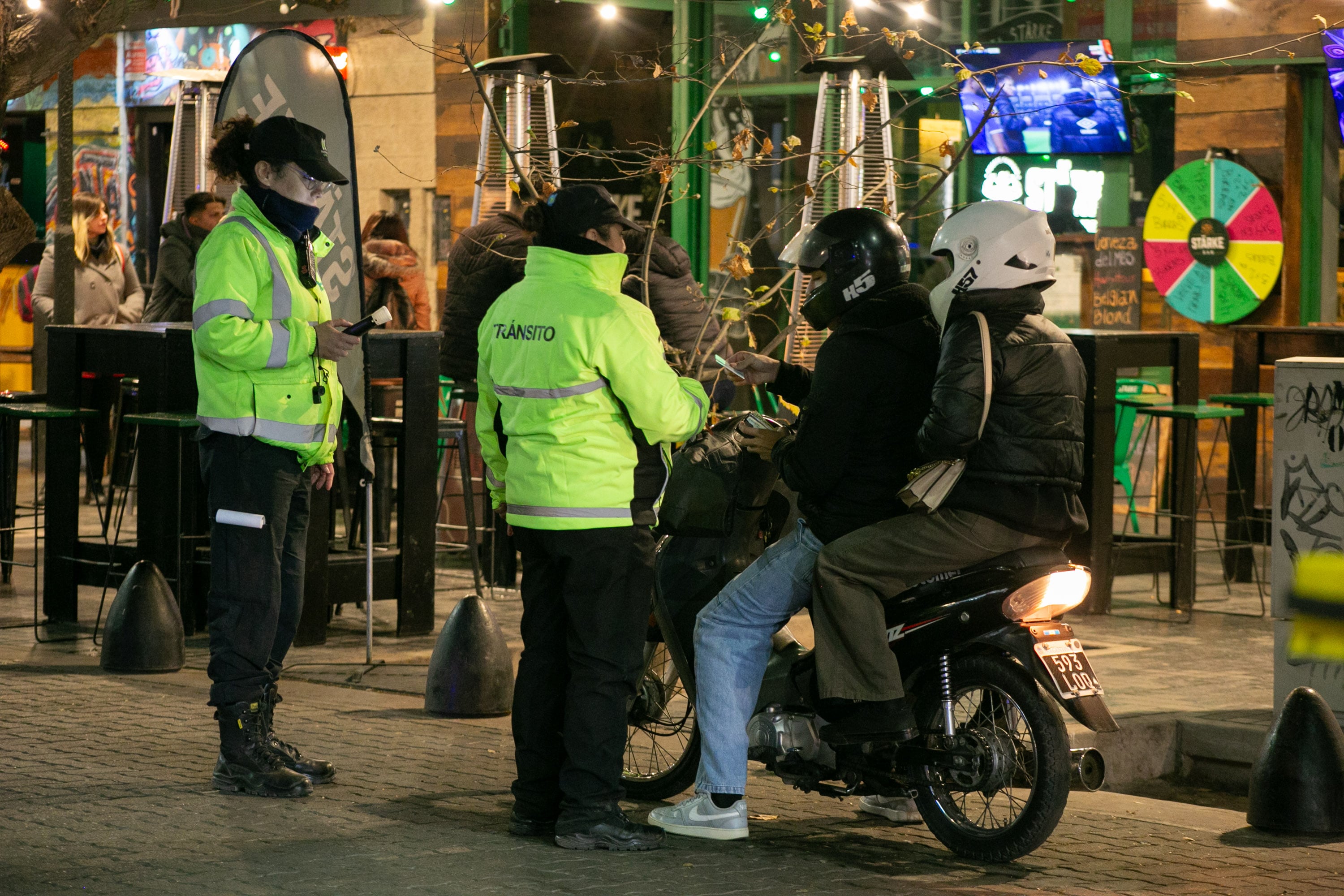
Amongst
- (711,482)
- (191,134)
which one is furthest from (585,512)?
(191,134)

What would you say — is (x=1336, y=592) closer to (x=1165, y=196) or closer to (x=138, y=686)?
(x=138, y=686)

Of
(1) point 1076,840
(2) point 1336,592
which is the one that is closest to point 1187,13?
(1) point 1076,840

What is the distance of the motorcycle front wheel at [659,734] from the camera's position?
6348 mm

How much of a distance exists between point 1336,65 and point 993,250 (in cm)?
825

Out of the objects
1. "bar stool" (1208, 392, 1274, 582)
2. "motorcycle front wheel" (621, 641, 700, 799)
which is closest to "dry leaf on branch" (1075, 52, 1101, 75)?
"motorcycle front wheel" (621, 641, 700, 799)

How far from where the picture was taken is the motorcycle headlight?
547 centimetres

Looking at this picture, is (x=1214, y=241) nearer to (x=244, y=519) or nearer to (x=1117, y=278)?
(x=1117, y=278)

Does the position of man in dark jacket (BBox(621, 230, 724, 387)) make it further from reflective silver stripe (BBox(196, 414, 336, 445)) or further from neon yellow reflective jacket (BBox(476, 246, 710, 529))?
neon yellow reflective jacket (BBox(476, 246, 710, 529))

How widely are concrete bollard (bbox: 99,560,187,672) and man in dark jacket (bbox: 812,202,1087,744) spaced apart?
428 cm

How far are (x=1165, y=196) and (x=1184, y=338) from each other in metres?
3.27

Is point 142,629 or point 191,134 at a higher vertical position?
point 191,134

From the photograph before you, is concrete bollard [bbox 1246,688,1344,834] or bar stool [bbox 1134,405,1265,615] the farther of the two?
bar stool [bbox 1134,405,1265,615]

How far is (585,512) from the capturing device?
5656 mm

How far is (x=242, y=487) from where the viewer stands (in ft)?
21.1
